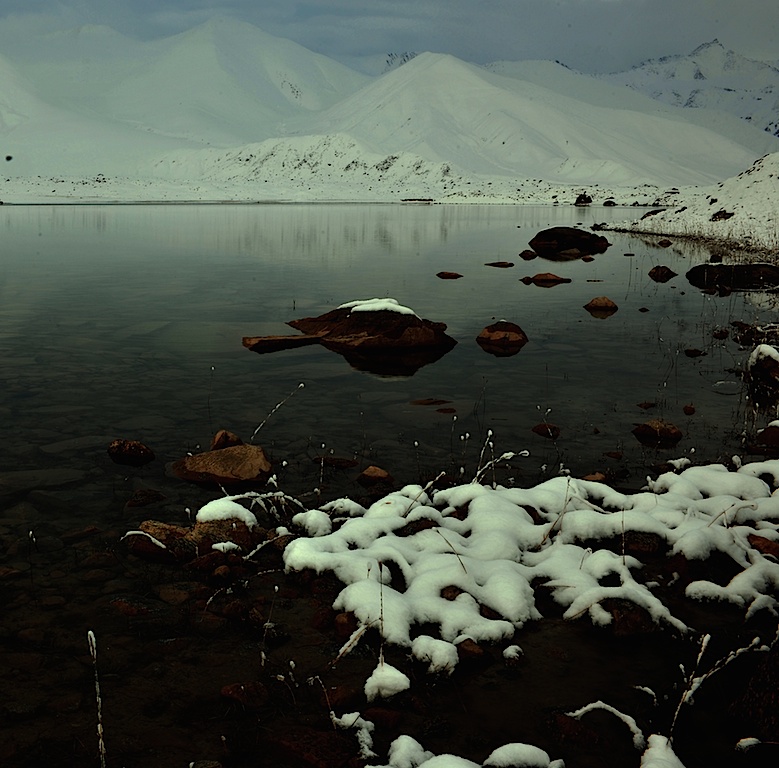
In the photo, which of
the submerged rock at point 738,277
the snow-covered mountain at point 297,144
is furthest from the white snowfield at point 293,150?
the submerged rock at point 738,277

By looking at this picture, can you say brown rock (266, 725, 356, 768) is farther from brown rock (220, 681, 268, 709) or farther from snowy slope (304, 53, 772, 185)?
snowy slope (304, 53, 772, 185)

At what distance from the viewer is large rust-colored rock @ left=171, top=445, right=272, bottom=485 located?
25.4 feet

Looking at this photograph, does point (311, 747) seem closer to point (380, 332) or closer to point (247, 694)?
point (247, 694)

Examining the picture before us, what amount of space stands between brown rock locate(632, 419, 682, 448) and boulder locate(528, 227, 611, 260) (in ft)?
89.0

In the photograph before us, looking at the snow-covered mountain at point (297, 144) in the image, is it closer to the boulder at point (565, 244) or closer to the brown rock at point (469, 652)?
the boulder at point (565, 244)

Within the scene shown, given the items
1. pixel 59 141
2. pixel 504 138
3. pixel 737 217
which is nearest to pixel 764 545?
pixel 737 217

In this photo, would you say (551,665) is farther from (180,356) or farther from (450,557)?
(180,356)

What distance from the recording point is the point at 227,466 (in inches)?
309

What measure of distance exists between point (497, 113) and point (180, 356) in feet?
622

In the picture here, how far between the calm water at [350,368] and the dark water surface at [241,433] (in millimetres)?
56

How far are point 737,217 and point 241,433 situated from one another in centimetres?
3918

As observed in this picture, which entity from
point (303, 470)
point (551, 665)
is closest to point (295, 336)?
point (303, 470)

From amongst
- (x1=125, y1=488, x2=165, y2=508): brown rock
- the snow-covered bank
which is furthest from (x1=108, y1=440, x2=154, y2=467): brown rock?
the snow-covered bank

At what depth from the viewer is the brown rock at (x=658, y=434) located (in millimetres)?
9117
